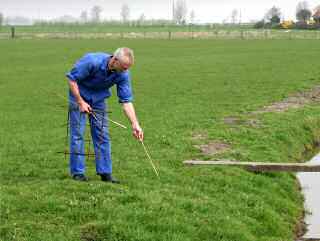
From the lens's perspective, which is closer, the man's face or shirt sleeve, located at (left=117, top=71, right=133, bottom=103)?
the man's face

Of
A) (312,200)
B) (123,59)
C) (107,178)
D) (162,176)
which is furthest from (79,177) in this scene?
(312,200)

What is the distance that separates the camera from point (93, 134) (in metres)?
10.8

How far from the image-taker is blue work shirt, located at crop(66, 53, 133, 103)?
10055 mm

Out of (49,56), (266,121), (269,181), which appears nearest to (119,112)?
(266,121)

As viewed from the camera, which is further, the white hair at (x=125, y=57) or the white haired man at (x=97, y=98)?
the white haired man at (x=97, y=98)

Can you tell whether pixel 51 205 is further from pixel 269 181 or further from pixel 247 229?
Answer: pixel 269 181

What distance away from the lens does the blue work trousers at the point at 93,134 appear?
34.8 feet

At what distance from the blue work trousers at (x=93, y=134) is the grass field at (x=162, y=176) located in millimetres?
385

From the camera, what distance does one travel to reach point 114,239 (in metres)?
8.16

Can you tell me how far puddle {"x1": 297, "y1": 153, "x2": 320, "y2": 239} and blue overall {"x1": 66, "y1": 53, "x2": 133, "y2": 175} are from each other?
3.58 metres

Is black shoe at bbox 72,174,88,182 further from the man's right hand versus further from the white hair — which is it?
the white hair

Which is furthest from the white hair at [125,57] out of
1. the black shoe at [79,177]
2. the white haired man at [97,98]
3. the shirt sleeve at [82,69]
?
the black shoe at [79,177]

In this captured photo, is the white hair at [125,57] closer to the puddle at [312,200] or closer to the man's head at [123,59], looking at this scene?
the man's head at [123,59]

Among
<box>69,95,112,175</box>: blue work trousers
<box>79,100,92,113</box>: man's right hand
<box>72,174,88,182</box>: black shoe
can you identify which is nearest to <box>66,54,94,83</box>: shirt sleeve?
<box>79,100,92,113</box>: man's right hand
